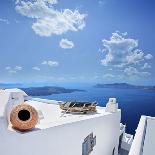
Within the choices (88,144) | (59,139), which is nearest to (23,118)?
(59,139)

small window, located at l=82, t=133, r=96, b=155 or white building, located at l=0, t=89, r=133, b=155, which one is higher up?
white building, located at l=0, t=89, r=133, b=155

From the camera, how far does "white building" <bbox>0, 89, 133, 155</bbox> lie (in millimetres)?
4496

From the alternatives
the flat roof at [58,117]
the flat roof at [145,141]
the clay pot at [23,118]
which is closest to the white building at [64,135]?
the flat roof at [58,117]

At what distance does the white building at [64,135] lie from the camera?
4.50 metres

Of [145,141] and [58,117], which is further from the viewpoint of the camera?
[58,117]

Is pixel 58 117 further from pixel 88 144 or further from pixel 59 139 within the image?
pixel 59 139

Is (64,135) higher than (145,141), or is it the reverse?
(145,141)

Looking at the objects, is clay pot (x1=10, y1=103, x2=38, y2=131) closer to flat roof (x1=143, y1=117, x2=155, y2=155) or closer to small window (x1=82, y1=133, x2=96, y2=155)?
flat roof (x1=143, y1=117, x2=155, y2=155)

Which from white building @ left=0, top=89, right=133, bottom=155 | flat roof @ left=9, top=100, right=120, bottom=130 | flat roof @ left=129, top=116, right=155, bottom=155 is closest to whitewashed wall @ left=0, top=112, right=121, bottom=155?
white building @ left=0, top=89, right=133, bottom=155

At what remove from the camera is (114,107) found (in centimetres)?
1014

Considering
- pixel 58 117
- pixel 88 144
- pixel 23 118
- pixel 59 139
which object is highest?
pixel 23 118

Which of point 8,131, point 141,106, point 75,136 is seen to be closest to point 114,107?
point 75,136

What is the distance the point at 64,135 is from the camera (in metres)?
6.03

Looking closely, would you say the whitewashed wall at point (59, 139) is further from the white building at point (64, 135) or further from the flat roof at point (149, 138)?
the flat roof at point (149, 138)
